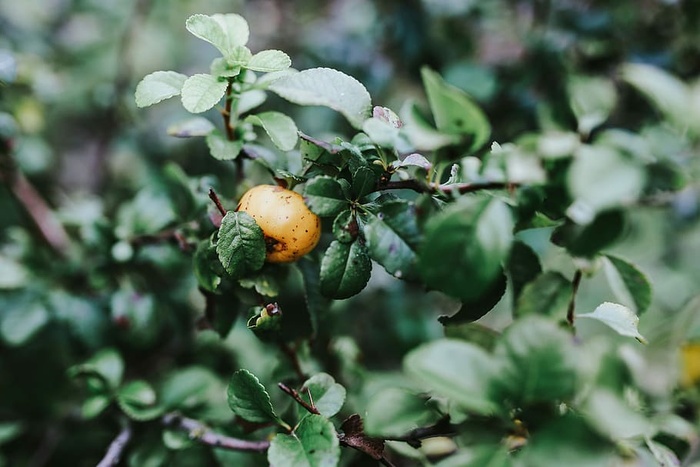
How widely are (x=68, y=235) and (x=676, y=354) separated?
129 centimetres

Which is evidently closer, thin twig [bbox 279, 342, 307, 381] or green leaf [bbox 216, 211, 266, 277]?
green leaf [bbox 216, 211, 266, 277]

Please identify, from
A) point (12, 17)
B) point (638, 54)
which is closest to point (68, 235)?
point (12, 17)

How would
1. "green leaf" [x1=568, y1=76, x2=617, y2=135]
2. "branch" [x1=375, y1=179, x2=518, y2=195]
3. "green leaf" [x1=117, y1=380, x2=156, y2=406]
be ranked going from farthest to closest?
"green leaf" [x1=568, y1=76, x2=617, y2=135] → "green leaf" [x1=117, y1=380, x2=156, y2=406] → "branch" [x1=375, y1=179, x2=518, y2=195]

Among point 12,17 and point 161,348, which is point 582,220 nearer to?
point 161,348

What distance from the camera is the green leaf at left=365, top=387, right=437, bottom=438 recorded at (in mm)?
498

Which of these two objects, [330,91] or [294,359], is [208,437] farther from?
[330,91]

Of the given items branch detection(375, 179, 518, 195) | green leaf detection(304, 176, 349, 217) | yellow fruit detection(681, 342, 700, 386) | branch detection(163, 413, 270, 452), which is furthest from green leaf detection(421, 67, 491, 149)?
branch detection(163, 413, 270, 452)

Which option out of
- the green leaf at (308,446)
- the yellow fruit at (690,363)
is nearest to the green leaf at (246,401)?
the green leaf at (308,446)

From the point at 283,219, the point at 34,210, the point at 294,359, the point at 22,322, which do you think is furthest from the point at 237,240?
the point at 34,210

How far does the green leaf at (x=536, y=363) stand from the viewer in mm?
445

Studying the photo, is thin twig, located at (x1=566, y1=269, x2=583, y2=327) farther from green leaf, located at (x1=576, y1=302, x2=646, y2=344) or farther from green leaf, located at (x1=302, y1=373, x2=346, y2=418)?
green leaf, located at (x1=302, y1=373, x2=346, y2=418)

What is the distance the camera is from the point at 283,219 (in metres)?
0.62

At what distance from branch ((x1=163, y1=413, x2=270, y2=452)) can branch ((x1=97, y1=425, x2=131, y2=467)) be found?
6 cm

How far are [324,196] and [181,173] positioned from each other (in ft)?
1.23
